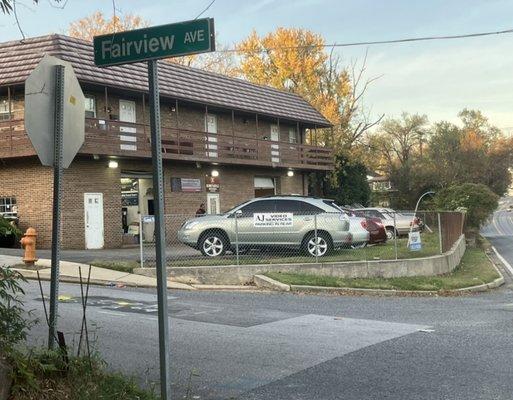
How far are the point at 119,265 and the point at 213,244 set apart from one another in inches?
104

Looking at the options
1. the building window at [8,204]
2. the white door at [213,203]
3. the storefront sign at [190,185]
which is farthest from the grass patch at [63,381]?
the white door at [213,203]

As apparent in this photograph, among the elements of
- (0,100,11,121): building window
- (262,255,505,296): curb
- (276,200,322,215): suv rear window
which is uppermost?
(0,100,11,121): building window

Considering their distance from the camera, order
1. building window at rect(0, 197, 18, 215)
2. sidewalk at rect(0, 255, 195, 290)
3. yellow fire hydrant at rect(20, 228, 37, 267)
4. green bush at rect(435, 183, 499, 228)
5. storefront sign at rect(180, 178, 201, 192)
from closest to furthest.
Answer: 1. sidewalk at rect(0, 255, 195, 290)
2. yellow fire hydrant at rect(20, 228, 37, 267)
3. building window at rect(0, 197, 18, 215)
4. storefront sign at rect(180, 178, 201, 192)
5. green bush at rect(435, 183, 499, 228)

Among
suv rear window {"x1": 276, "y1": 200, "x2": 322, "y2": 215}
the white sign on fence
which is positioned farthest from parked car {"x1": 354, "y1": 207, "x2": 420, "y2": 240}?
the white sign on fence

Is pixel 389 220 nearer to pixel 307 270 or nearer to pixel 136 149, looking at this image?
pixel 136 149

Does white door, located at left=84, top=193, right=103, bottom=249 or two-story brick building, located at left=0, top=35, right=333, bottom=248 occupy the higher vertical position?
two-story brick building, located at left=0, top=35, right=333, bottom=248

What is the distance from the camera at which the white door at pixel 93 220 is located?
2341cm

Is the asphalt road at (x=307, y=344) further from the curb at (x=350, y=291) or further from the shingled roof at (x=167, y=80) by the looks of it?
the shingled roof at (x=167, y=80)

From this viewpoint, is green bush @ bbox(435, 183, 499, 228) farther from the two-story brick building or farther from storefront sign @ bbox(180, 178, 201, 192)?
storefront sign @ bbox(180, 178, 201, 192)

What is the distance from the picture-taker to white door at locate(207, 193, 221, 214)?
29561mm

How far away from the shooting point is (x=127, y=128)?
25.4 m

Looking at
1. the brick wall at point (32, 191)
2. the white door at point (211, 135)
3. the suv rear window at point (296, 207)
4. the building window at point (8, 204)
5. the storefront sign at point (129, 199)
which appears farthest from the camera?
the white door at point (211, 135)

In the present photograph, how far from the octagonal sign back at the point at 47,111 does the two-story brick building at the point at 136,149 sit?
18.0m

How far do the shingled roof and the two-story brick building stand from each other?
0.19 feet
